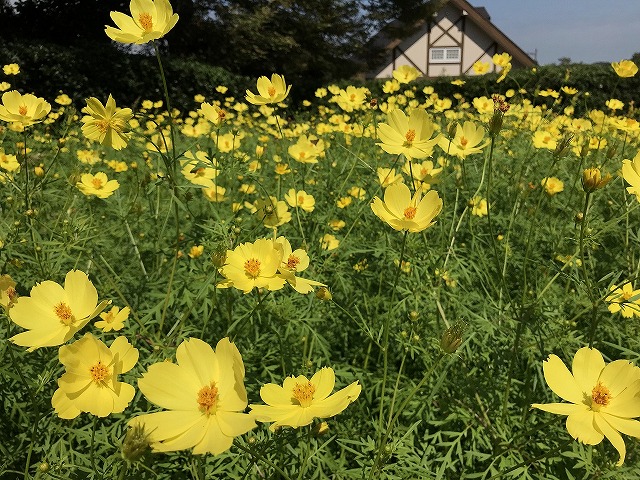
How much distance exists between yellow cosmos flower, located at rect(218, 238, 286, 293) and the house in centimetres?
1701

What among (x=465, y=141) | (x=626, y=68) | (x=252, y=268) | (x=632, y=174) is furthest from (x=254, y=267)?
(x=626, y=68)

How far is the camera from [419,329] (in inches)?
65.4

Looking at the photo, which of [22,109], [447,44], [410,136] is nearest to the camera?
[410,136]

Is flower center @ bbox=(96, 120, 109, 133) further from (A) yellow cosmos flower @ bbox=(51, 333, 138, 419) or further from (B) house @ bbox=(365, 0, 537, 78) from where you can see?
(B) house @ bbox=(365, 0, 537, 78)

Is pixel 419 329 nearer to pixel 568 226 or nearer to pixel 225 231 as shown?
pixel 225 231

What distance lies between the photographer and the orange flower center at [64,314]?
3.05 feet

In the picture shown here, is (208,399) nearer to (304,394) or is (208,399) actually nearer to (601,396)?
(304,394)

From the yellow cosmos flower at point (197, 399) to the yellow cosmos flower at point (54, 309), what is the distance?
0.28 meters

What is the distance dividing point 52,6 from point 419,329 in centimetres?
1444

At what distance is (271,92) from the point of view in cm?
183

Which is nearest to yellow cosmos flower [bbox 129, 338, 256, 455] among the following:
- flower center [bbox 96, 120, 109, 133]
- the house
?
flower center [bbox 96, 120, 109, 133]

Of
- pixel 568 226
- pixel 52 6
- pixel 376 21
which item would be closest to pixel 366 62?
pixel 376 21

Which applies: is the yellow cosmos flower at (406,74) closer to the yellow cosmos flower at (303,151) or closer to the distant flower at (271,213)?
the yellow cosmos flower at (303,151)

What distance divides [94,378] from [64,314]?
0.19 meters
